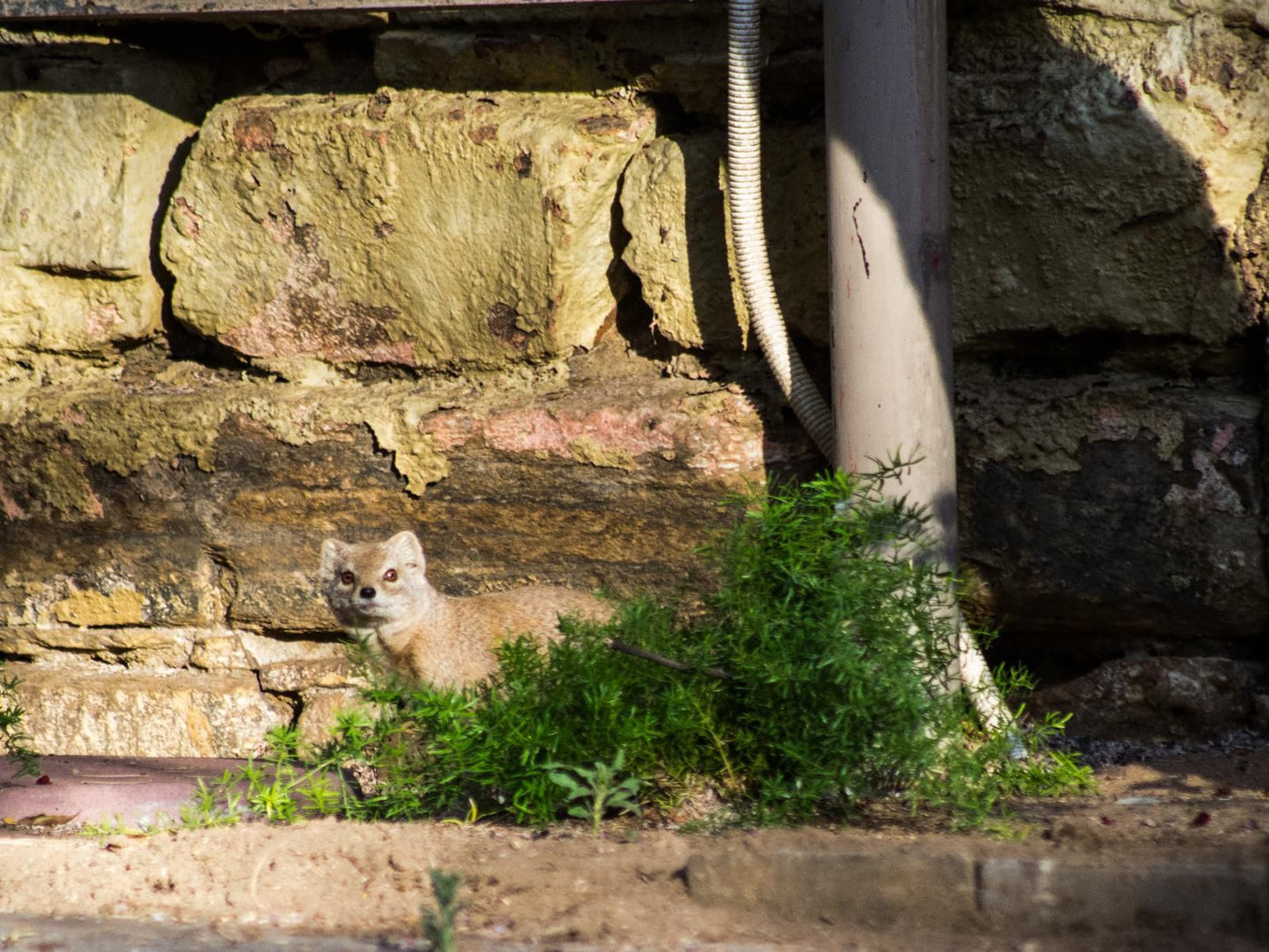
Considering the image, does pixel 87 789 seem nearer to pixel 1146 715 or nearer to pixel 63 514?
pixel 63 514

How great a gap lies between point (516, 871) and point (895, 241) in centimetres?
207

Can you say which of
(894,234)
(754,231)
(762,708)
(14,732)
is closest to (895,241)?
(894,234)

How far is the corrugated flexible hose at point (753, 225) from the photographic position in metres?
3.97

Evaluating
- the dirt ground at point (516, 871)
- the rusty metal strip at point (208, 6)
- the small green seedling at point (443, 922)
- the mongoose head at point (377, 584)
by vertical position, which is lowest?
the dirt ground at point (516, 871)

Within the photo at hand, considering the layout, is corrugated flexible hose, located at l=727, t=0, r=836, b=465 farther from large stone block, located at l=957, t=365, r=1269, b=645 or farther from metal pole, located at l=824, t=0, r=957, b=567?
large stone block, located at l=957, t=365, r=1269, b=645

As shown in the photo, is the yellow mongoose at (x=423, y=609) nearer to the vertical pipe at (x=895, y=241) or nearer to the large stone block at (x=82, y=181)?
the vertical pipe at (x=895, y=241)

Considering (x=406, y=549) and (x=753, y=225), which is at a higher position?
(x=753, y=225)

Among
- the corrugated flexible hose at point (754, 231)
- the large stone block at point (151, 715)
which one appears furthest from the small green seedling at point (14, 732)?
the corrugated flexible hose at point (754, 231)

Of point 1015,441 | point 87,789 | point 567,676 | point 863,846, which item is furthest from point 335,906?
point 1015,441

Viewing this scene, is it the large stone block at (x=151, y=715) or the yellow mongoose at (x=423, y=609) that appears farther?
the large stone block at (x=151, y=715)

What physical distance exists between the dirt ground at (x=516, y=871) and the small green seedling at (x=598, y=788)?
6cm

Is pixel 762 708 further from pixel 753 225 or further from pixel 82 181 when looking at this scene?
pixel 82 181

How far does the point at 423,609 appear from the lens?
4.31m

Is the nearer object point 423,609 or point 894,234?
point 894,234
